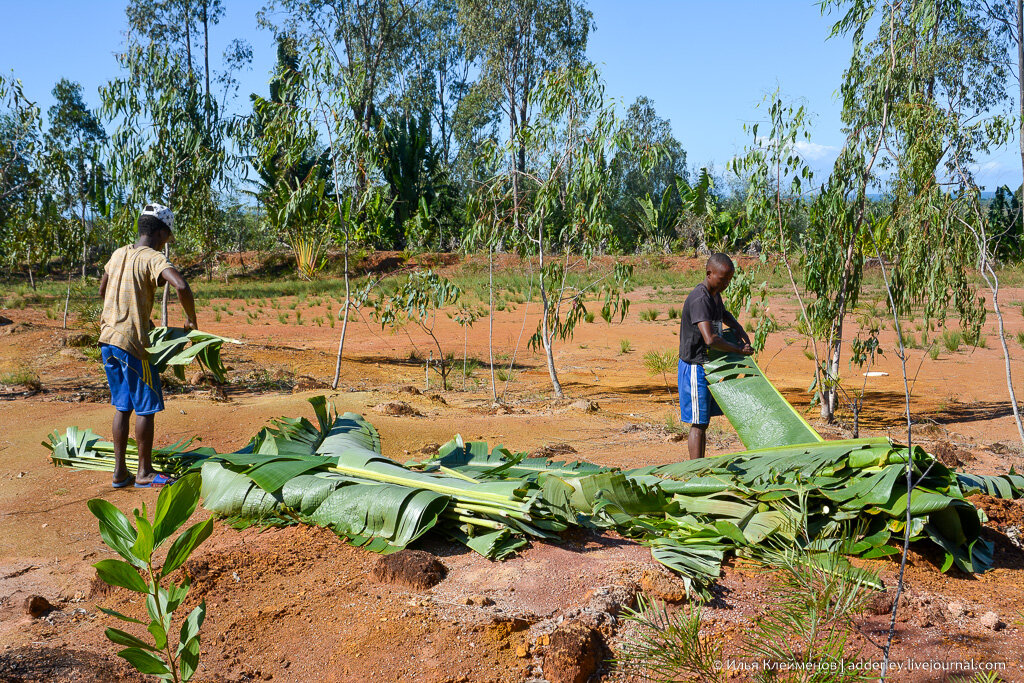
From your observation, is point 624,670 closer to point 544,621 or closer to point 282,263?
point 544,621

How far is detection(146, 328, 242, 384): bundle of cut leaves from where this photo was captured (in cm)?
438

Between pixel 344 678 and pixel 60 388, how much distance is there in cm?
752

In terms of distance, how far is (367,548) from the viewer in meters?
3.36

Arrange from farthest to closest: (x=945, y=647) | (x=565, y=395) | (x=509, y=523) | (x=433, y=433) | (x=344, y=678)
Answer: (x=565, y=395) → (x=433, y=433) → (x=509, y=523) → (x=945, y=647) → (x=344, y=678)

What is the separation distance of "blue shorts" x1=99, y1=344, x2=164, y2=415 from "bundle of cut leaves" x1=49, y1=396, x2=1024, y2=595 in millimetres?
824

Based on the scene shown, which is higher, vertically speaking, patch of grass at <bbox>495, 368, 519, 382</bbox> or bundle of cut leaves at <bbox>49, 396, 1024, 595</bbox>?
bundle of cut leaves at <bbox>49, 396, 1024, 595</bbox>

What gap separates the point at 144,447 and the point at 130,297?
34.4 inches

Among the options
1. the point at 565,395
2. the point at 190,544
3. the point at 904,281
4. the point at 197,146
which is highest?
the point at 197,146

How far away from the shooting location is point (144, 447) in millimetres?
4469

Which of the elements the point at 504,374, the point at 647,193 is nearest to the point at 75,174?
the point at 504,374

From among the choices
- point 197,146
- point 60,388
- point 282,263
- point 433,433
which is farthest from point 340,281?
point 433,433

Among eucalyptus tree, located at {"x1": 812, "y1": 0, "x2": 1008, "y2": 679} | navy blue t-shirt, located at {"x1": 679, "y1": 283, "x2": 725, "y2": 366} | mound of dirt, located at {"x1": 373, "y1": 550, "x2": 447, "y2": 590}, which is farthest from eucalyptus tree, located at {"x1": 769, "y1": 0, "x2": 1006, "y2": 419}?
mound of dirt, located at {"x1": 373, "y1": 550, "x2": 447, "y2": 590}

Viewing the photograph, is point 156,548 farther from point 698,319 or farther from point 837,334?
point 837,334

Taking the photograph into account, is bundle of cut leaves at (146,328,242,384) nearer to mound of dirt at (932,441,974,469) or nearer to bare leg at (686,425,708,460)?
bare leg at (686,425,708,460)
